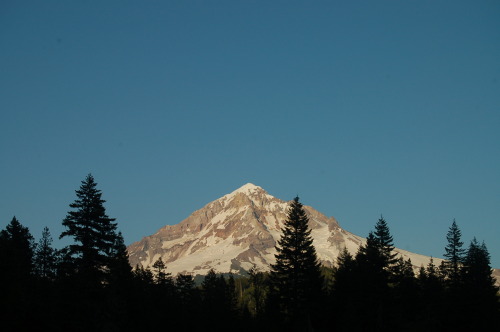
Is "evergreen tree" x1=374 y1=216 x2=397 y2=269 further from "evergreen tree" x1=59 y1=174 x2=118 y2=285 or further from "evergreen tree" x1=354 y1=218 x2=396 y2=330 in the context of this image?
"evergreen tree" x1=59 y1=174 x2=118 y2=285

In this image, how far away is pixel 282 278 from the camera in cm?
5472

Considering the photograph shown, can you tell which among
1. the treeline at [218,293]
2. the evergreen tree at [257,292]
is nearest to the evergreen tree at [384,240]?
the treeline at [218,293]

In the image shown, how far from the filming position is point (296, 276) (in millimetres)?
54469

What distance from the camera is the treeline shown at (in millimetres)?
36125

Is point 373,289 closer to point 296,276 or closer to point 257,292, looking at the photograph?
point 296,276

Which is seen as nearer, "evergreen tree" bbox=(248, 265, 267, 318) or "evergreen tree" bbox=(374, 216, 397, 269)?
"evergreen tree" bbox=(374, 216, 397, 269)

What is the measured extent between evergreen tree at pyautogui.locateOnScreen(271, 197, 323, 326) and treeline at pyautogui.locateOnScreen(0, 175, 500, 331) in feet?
0.32

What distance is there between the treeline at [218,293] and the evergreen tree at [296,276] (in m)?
0.10

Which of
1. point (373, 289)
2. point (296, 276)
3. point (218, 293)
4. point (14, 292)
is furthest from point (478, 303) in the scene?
point (14, 292)

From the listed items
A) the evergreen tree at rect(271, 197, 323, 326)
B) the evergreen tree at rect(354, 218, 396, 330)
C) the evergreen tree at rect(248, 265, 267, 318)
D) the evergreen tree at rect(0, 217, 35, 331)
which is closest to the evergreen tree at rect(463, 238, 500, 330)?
the evergreen tree at rect(354, 218, 396, 330)

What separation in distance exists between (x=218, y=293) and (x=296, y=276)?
1050 inches

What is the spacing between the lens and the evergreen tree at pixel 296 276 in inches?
2104

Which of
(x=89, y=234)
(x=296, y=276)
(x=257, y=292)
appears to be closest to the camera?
(x=89, y=234)

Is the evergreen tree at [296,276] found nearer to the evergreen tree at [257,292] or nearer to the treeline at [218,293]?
the treeline at [218,293]
